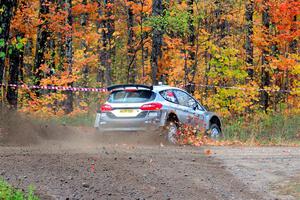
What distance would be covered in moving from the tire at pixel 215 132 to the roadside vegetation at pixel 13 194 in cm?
1012

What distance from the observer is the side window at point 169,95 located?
1447cm

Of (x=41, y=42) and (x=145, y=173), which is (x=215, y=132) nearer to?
(x=145, y=173)

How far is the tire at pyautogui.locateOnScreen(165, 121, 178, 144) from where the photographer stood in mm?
14099

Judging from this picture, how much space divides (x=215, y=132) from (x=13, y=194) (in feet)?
35.6

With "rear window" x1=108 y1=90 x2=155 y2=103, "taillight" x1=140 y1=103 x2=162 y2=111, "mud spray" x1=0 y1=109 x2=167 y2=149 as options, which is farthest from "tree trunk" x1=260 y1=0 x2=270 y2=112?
"mud spray" x1=0 y1=109 x2=167 y2=149

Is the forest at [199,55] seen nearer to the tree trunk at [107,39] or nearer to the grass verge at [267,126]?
the grass verge at [267,126]

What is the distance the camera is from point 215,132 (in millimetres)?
16891

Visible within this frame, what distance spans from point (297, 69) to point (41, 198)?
64.0 ft

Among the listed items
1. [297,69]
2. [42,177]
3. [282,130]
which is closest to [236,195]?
[42,177]

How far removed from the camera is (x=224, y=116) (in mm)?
23109

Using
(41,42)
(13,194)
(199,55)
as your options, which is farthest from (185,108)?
(41,42)

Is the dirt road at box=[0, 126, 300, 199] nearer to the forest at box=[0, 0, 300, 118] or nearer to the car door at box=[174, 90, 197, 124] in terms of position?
the car door at box=[174, 90, 197, 124]

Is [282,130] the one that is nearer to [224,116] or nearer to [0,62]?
[224,116]

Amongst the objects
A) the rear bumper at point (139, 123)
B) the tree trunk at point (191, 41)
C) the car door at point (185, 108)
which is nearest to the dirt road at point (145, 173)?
the rear bumper at point (139, 123)
